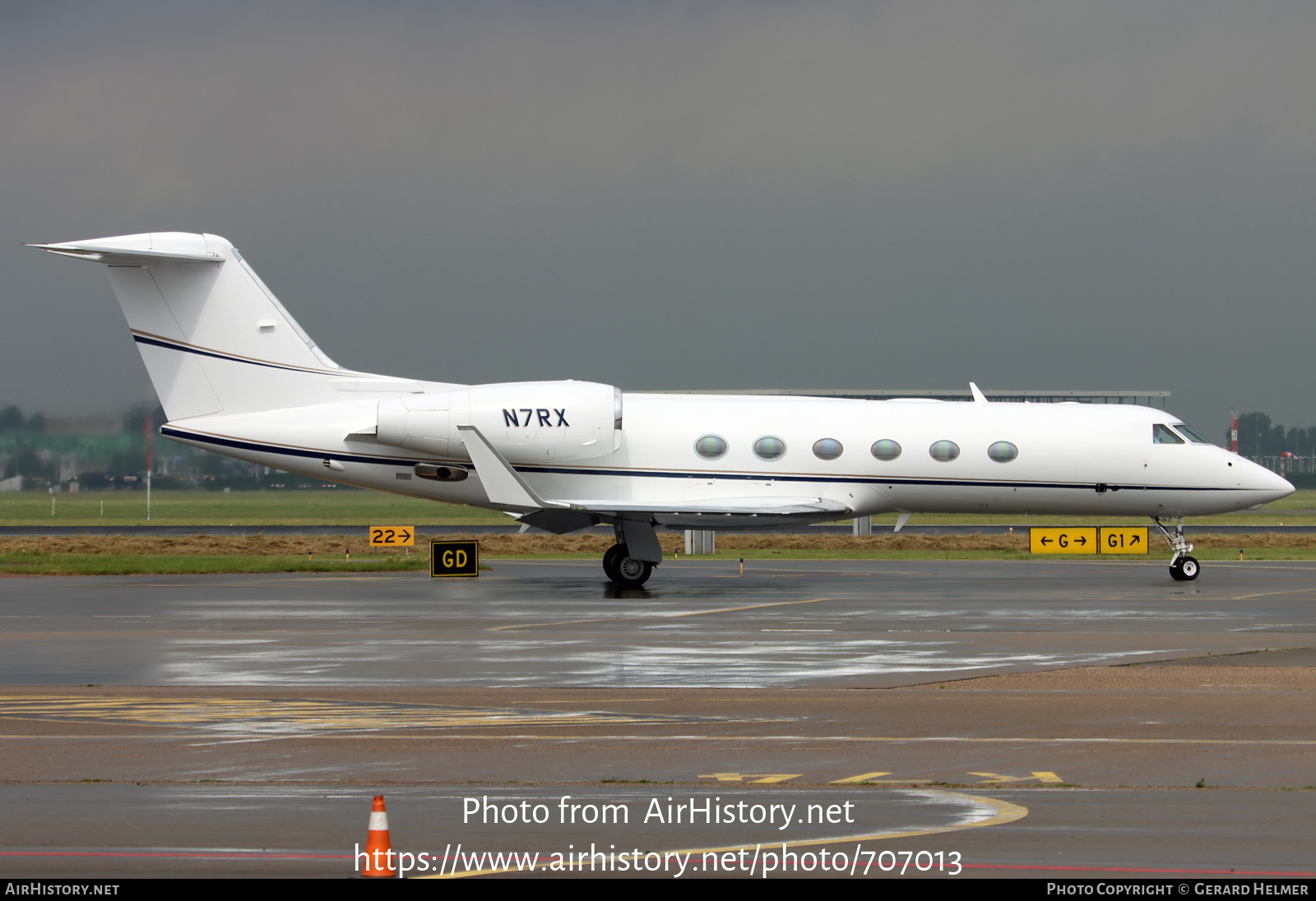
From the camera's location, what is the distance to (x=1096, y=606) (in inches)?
880

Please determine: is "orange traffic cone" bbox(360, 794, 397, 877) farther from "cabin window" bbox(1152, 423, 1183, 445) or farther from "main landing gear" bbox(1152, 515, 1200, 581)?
"cabin window" bbox(1152, 423, 1183, 445)

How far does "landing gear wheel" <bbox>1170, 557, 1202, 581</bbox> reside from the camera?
27578mm

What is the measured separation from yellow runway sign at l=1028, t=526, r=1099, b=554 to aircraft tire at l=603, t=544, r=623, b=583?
16.0 m

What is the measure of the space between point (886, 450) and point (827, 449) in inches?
48.4

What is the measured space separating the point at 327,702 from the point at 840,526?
138 feet

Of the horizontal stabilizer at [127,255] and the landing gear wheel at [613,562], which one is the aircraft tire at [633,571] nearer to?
the landing gear wheel at [613,562]

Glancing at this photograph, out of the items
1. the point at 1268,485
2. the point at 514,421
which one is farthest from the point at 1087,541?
the point at 514,421

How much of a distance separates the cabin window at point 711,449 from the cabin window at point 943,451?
425 cm

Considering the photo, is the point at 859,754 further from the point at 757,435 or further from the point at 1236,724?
the point at 757,435

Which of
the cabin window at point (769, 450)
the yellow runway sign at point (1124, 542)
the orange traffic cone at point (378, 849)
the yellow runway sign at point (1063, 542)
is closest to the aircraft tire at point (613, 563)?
the cabin window at point (769, 450)

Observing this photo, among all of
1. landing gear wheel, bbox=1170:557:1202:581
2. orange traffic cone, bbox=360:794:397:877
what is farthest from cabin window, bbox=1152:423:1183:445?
orange traffic cone, bbox=360:794:397:877

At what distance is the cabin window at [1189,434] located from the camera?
93.0 feet

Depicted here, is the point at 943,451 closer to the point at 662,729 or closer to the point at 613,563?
the point at 613,563
